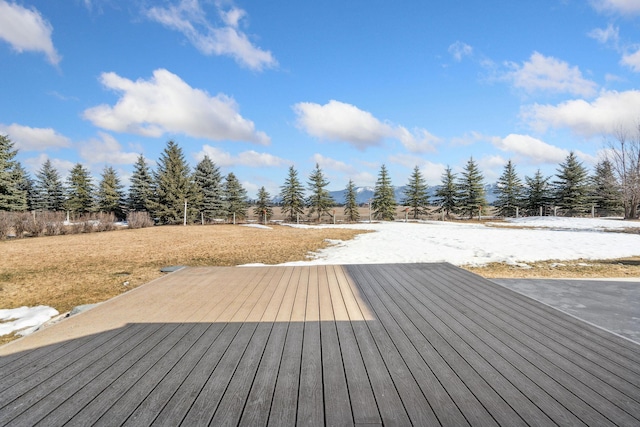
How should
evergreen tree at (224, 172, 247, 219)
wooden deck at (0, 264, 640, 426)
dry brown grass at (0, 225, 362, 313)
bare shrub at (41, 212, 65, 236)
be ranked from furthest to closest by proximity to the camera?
evergreen tree at (224, 172, 247, 219)
bare shrub at (41, 212, 65, 236)
dry brown grass at (0, 225, 362, 313)
wooden deck at (0, 264, 640, 426)

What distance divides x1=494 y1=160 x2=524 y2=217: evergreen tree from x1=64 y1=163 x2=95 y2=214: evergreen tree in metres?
43.6

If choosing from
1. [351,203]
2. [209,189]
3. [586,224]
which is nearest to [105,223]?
[209,189]

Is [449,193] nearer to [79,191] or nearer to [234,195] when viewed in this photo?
[234,195]

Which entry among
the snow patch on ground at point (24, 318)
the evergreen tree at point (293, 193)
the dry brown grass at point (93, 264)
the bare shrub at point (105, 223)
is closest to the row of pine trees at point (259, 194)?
the evergreen tree at point (293, 193)

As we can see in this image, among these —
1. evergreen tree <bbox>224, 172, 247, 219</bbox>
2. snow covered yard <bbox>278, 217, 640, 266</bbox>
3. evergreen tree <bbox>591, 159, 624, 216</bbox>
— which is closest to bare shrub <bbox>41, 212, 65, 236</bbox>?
snow covered yard <bbox>278, 217, 640, 266</bbox>

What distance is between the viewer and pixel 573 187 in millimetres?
26938

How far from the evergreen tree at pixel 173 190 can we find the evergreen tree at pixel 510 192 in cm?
3120

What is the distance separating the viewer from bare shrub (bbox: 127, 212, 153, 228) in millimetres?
19328

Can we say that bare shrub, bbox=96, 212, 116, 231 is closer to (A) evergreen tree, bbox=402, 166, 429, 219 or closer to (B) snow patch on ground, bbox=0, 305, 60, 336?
(B) snow patch on ground, bbox=0, 305, 60, 336

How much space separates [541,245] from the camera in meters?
9.06

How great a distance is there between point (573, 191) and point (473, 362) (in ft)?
111

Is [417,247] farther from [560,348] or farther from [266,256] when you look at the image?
[560,348]

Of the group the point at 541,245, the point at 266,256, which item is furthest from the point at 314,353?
the point at 541,245

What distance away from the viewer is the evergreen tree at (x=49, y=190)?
31344 mm
